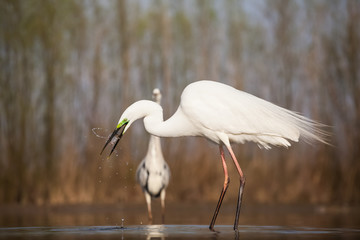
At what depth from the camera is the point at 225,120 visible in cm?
759

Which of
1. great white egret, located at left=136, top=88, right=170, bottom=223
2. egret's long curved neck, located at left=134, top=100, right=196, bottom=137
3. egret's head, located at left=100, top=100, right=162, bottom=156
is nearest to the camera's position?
egret's head, located at left=100, top=100, right=162, bottom=156

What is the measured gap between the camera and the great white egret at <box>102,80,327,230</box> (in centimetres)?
759

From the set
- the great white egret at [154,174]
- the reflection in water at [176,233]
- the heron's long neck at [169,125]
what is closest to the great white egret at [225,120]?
the heron's long neck at [169,125]

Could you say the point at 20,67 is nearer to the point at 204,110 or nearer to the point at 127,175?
the point at 127,175

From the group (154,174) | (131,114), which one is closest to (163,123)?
(131,114)

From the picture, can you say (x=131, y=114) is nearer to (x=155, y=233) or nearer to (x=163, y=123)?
(x=163, y=123)

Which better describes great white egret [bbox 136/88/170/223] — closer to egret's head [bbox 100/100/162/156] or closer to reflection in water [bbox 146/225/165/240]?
egret's head [bbox 100/100/162/156]

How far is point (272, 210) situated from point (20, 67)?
231 inches

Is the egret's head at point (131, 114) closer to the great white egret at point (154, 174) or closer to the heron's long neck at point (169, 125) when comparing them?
the heron's long neck at point (169, 125)

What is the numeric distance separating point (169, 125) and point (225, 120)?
0.68 m

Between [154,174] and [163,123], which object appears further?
[154,174]

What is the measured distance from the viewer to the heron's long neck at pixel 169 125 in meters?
7.81

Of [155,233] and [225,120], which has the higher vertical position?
[225,120]

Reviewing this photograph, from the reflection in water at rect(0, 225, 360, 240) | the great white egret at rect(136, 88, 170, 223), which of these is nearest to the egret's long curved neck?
the reflection in water at rect(0, 225, 360, 240)
